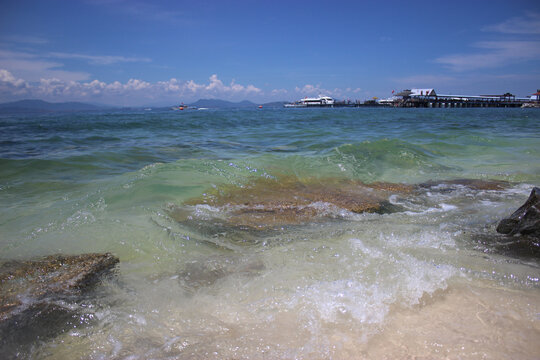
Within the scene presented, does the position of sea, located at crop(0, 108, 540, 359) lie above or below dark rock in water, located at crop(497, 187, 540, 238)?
below

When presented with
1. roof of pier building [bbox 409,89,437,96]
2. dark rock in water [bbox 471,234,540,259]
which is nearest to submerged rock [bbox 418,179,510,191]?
dark rock in water [bbox 471,234,540,259]

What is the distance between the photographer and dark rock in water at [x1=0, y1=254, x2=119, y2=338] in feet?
6.73

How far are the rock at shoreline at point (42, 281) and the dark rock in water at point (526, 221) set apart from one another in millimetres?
3942

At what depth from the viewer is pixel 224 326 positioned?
1.94 metres

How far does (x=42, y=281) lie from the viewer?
8.07ft

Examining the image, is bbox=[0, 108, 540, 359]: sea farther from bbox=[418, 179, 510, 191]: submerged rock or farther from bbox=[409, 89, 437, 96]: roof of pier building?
bbox=[409, 89, 437, 96]: roof of pier building

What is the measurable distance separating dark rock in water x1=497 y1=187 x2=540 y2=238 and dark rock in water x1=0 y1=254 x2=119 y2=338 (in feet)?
12.9

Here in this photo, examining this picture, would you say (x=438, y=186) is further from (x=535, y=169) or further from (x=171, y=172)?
(x=171, y=172)

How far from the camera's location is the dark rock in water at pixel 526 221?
2.95 m

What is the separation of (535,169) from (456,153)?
2.80 m

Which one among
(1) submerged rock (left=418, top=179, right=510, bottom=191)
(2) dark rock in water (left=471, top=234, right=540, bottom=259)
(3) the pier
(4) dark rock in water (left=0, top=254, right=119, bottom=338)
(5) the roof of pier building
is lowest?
(4) dark rock in water (left=0, top=254, right=119, bottom=338)

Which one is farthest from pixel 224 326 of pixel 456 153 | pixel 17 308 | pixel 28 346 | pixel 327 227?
pixel 456 153

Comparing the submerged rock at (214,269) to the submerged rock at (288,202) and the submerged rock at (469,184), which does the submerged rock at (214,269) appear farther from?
the submerged rock at (469,184)

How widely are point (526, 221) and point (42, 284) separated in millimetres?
4438
